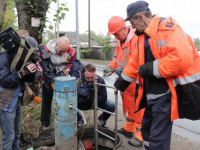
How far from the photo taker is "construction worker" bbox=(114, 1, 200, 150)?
1.80 meters

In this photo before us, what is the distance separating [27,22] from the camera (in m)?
4.96

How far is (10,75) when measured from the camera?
239cm

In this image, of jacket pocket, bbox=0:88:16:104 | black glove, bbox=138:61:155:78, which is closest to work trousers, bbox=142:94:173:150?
black glove, bbox=138:61:155:78

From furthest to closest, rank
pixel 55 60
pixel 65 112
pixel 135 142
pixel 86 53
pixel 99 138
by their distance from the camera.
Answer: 1. pixel 86 53
2. pixel 55 60
3. pixel 99 138
4. pixel 135 142
5. pixel 65 112

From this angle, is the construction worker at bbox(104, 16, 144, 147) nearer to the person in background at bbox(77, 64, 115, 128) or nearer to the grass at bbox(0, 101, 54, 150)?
the person in background at bbox(77, 64, 115, 128)

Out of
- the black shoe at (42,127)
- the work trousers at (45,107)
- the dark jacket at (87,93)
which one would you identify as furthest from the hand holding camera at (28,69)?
the black shoe at (42,127)

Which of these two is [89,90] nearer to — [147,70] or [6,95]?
[6,95]

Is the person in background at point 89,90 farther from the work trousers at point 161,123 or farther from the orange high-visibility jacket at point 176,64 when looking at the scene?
the orange high-visibility jacket at point 176,64

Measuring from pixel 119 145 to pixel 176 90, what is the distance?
1441mm

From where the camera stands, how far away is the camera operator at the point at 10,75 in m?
2.36

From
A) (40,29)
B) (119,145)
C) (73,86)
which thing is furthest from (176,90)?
(40,29)

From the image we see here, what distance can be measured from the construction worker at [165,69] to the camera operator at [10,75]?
1.37 metres

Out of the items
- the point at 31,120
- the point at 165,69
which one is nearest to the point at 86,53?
the point at 31,120

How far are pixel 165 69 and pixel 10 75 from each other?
5.92 feet
